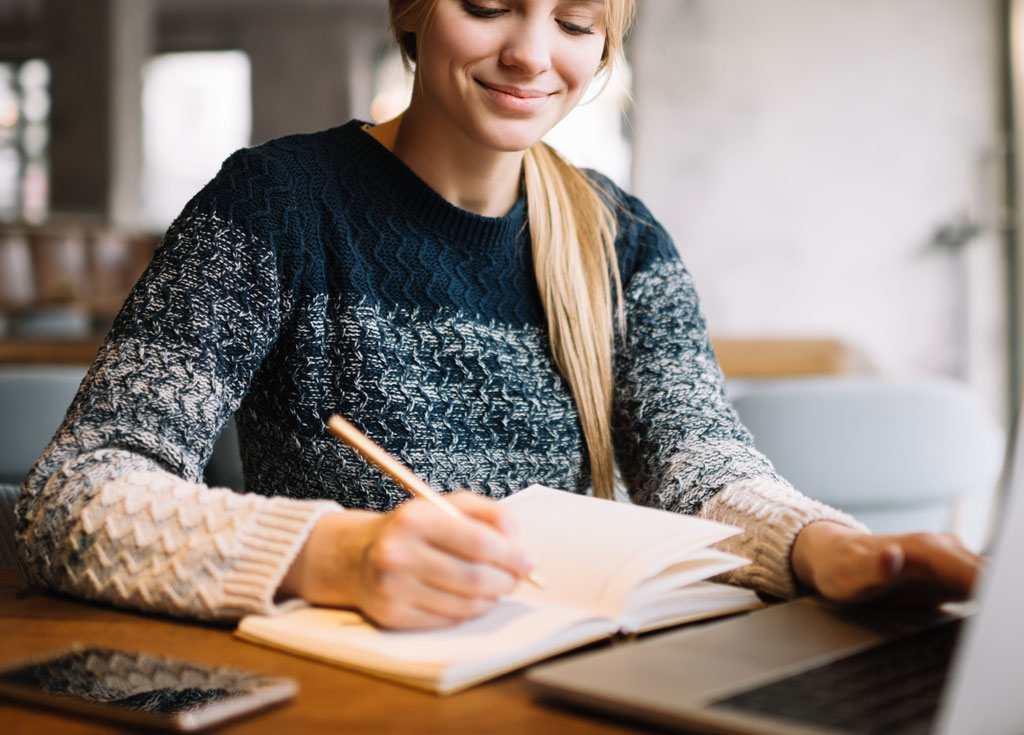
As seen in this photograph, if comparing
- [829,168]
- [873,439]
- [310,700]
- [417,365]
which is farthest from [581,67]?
[829,168]

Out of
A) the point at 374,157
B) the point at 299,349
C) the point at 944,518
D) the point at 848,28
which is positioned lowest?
the point at 944,518

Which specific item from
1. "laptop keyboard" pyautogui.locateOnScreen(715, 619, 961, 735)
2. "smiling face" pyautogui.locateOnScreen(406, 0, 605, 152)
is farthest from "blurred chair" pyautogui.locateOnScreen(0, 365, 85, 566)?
"laptop keyboard" pyautogui.locateOnScreen(715, 619, 961, 735)

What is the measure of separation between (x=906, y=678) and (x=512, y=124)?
63 centimetres

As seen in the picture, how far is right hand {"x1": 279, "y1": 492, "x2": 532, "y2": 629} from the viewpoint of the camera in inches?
22.6

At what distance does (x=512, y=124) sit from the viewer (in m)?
0.97

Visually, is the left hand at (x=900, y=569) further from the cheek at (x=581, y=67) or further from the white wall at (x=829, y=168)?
the white wall at (x=829, y=168)

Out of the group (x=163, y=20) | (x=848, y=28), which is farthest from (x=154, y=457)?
(x=163, y=20)

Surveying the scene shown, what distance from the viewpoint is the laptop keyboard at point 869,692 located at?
1.48ft

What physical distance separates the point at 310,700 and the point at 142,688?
0.27 feet

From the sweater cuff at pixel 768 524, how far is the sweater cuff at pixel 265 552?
1.05 feet

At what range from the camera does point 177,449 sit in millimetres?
795

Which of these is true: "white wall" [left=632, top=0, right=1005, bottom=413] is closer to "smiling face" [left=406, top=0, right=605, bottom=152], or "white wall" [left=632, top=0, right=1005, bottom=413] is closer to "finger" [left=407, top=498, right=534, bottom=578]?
"smiling face" [left=406, top=0, right=605, bottom=152]

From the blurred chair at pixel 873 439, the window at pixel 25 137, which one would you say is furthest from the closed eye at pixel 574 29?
the window at pixel 25 137

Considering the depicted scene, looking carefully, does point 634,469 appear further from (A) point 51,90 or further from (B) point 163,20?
(B) point 163,20
